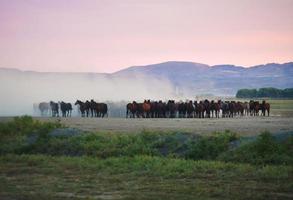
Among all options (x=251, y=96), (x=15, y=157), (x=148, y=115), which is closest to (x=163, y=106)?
(x=148, y=115)

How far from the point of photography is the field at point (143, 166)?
1788 centimetres

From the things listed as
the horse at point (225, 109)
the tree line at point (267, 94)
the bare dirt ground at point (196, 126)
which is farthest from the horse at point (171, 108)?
the tree line at point (267, 94)

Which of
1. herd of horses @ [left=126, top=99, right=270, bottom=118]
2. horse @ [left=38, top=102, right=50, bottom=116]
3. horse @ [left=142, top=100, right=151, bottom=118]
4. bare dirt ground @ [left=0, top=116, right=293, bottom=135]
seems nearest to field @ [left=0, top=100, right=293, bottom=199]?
bare dirt ground @ [left=0, top=116, right=293, bottom=135]

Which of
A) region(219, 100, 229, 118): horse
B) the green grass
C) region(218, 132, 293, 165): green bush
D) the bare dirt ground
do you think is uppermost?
region(219, 100, 229, 118): horse

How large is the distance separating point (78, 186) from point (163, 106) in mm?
45164

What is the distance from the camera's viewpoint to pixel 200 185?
18984 millimetres

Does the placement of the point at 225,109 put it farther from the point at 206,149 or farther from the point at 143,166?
the point at 143,166

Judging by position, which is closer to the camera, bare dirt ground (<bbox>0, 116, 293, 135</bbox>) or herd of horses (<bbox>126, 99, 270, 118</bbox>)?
bare dirt ground (<bbox>0, 116, 293, 135</bbox>)

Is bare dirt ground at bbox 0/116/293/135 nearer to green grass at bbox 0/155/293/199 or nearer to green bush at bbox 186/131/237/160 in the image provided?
green bush at bbox 186/131/237/160

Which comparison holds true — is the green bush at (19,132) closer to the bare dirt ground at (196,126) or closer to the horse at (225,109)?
the bare dirt ground at (196,126)

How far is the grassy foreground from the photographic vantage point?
17844 mm

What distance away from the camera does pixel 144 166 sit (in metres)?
23.2

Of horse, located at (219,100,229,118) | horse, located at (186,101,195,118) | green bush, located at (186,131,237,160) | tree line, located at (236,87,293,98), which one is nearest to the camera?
green bush, located at (186,131,237,160)

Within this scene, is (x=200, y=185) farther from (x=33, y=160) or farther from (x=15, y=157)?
(x=15, y=157)
